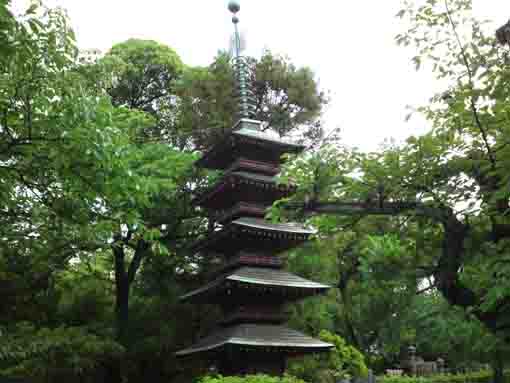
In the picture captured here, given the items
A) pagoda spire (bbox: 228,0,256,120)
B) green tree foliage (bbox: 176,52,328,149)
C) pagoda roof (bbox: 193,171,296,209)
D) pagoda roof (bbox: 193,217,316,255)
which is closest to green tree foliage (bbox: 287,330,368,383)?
pagoda roof (bbox: 193,217,316,255)

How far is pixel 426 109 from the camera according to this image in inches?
217

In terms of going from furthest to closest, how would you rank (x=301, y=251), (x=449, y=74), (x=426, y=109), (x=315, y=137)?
(x=315, y=137) < (x=301, y=251) < (x=426, y=109) < (x=449, y=74)

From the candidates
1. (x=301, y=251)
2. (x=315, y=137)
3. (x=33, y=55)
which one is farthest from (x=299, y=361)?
(x=33, y=55)

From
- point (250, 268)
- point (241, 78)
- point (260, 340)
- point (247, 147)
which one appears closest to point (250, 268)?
point (250, 268)

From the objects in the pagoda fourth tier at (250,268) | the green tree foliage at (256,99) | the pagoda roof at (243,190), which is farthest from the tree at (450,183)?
the green tree foliage at (256,99)

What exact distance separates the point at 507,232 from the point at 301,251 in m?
17.7

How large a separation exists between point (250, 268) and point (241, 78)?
898 centimetres

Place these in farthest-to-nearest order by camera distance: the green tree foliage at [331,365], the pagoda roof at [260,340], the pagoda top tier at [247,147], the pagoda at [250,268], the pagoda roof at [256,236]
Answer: the pagoda top tier at [247,147] < the green tree foliage at [331,365] < the pagoda roof at [256,236] < the pagoda at [250,268] < the pagoda roof at [260,340]

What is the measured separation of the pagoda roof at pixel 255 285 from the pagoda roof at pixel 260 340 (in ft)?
3.65

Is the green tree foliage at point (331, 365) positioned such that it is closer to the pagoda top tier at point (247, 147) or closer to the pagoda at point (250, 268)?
the pagoda at point (250, 268)

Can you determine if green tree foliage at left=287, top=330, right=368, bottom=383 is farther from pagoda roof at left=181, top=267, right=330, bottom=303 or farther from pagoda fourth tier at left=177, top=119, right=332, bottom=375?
pagoda roof at left=181, top=267, right=330, bottom=303

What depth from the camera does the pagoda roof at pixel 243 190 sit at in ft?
59.9

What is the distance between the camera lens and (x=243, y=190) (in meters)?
18.8

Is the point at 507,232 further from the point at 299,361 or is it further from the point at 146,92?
the point at 146,92
